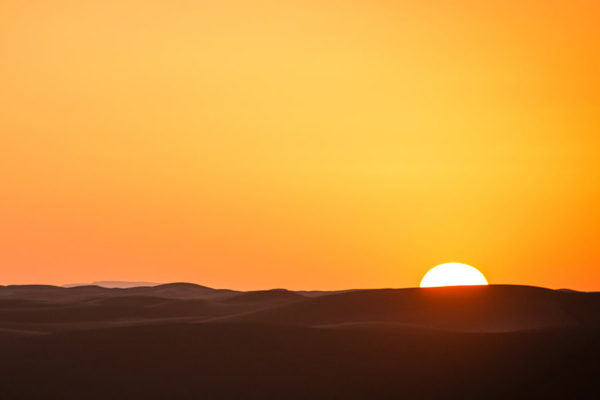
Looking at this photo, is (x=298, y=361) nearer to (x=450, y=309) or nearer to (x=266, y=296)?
(x=450, y=309)

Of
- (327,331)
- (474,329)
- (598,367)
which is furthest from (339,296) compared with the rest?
(598,367)

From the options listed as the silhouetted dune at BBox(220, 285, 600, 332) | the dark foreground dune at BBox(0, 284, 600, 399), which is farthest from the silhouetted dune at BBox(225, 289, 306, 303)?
the dark foreground dune at BBox(0, 284, 600, 399)

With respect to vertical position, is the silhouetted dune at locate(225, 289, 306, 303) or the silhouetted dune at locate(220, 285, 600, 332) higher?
the silhouetted dune at locate(225, 289, 306, 303)

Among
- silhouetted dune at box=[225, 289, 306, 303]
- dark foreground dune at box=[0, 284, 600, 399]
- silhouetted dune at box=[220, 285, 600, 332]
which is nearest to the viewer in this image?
dark foreground dune at box=[0, 284, 600, 399]

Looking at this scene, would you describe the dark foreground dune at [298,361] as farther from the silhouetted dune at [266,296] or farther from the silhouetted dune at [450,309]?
the silhouetted dune at [266,296]

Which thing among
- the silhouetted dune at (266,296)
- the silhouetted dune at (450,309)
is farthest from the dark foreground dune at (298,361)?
the silhouetted dune at (266,296)

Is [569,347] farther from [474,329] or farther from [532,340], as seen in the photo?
[474,329]

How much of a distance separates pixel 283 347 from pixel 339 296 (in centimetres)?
629

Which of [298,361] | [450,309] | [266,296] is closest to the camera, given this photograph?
[298,361]

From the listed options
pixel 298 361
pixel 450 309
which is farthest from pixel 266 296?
pixel 298 361

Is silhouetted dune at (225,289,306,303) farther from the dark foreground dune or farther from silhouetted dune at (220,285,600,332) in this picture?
the dark foreground dune

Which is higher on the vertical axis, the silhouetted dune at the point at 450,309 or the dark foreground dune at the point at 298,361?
the silhouetted dune at the point at 450,309

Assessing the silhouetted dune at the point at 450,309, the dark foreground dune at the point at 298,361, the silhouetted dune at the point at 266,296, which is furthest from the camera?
the silhouetted dune at the point at 266,296

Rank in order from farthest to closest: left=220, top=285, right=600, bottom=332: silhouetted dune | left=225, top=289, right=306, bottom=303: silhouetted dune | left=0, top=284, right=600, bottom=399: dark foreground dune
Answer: left=225, top=289, right=306, bottom=303: silhouetted dune → left=220, top=285, right=600, bottom=332: silhouetted dune → left=0, top=284, right=600, bottom=399: dark foreground dune
